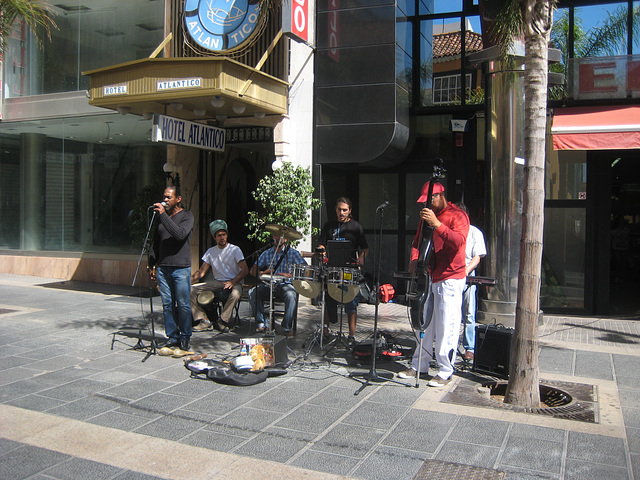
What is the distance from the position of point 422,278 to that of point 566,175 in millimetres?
5581

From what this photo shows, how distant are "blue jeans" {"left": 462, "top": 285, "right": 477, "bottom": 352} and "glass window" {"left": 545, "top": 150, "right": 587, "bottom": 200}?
4133 mm

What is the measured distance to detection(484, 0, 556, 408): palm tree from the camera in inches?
200

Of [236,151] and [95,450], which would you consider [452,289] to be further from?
[236,151]

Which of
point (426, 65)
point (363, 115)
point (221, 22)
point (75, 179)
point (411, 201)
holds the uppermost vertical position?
point (221, 22)

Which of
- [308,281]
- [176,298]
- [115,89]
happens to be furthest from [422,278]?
[115,89]

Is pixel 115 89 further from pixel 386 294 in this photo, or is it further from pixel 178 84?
pixel 386 294

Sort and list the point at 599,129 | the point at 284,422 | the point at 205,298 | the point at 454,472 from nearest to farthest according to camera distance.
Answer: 1. the point at 454,472
2. the point at 284,422
3. the point at 205,298
4. the point at 599,129

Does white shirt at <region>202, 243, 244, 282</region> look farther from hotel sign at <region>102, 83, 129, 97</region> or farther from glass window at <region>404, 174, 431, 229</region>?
glass window at <region>404, 174, 431, 229</region>

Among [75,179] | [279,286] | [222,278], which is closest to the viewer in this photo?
[279,286]

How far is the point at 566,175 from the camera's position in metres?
9.97

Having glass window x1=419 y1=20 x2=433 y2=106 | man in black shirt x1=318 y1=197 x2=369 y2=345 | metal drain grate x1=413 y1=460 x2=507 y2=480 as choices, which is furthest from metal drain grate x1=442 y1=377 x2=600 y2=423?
glass window x1=419 y1=20 x2=433 y2=106

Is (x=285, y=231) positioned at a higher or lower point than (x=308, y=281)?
higher

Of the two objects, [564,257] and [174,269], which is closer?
[174,269]

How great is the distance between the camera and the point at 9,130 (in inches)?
573
